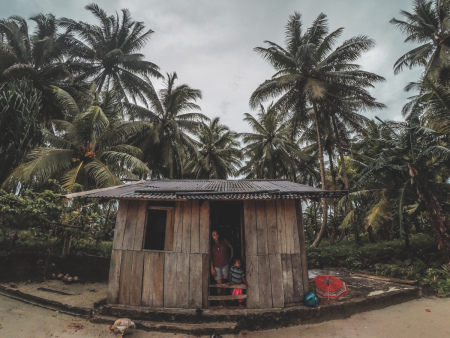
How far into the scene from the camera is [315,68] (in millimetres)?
13984

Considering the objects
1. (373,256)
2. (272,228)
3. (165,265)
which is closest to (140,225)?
(165,265)

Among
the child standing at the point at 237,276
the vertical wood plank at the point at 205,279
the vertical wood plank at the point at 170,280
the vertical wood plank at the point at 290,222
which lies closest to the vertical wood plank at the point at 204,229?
the vertical wood plank at the point at 205,279

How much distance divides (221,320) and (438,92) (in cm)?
992

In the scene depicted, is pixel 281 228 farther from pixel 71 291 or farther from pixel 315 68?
pixel 315 68

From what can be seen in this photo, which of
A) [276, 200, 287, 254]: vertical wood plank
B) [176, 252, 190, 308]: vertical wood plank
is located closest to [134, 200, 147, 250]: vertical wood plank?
[176, 252, 190, 308]: vertical wood plank

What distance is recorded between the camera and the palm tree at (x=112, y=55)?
16.2 m

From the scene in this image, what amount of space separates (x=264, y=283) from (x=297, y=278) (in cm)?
87

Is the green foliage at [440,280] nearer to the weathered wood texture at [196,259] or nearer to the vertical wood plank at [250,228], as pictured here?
the weathered wood texture at [196,259]

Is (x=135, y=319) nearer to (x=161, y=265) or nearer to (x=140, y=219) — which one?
(x=161, y=265)

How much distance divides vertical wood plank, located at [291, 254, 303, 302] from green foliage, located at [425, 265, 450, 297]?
15.3 ft

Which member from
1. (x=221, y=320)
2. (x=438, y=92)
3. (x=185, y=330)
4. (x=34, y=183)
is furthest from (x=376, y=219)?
(x=34, y=183)

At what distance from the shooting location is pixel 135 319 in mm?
5324

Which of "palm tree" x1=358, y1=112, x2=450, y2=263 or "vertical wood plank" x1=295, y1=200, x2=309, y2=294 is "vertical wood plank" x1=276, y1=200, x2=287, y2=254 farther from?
"palm tree" x1=358, y1=112, x2=450, y2=263

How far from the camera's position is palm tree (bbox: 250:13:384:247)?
13195mm
